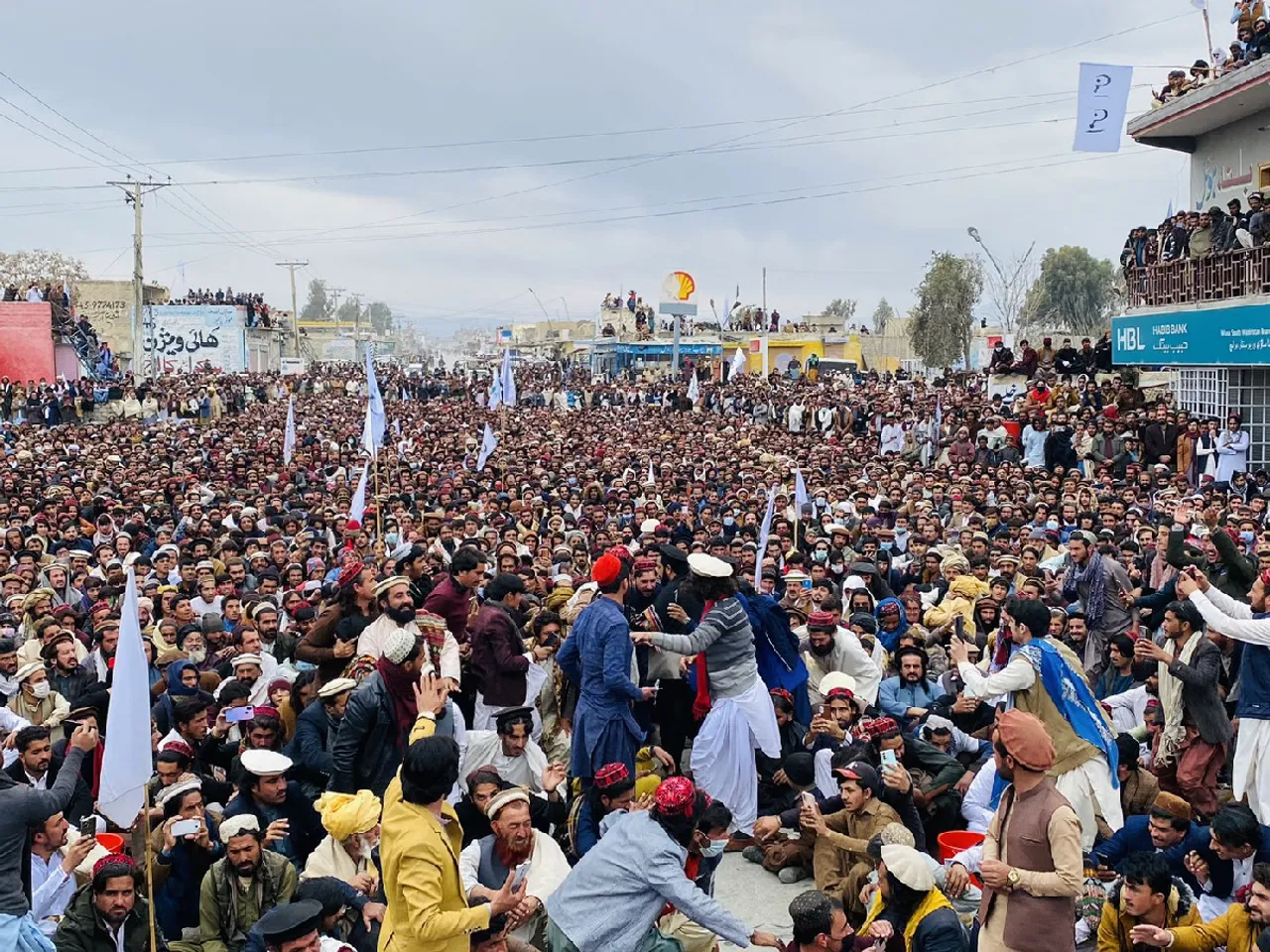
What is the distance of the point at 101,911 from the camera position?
184 inches

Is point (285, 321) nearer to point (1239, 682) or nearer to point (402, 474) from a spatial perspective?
point (402, 474)

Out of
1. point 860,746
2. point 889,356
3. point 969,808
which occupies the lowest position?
point 969,808

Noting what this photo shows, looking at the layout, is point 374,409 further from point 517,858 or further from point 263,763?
point 517,858

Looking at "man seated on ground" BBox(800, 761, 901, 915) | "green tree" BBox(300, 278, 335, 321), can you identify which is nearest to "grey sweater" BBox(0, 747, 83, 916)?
"man seated on ground" BBox(800, 761, 901, 915)

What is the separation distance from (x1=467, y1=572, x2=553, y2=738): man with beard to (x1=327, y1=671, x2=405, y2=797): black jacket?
0.80 meters

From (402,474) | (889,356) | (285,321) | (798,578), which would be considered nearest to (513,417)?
(402,474)

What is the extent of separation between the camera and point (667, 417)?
31.5 metres

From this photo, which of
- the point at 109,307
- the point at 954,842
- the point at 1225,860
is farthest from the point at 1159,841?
the point at 109,307

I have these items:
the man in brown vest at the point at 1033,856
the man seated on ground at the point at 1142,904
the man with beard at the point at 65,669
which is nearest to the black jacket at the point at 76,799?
the man with beard at the point at 65,669

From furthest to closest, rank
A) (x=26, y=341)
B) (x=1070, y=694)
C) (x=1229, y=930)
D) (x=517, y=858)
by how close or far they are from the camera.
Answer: (x=26, y=341) < (x=1070, y=694) < (x=517, y=858) < (x=1229, y=930)

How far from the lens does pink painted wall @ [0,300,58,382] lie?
3962 centimetres

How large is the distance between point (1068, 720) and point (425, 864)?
2.97 m

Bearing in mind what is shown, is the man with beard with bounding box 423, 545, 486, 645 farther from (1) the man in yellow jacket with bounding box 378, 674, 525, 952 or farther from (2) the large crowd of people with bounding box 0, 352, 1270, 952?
(1) the man in yellow jacket with bounding box 378, 674, 525, 952

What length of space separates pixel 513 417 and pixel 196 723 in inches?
947
